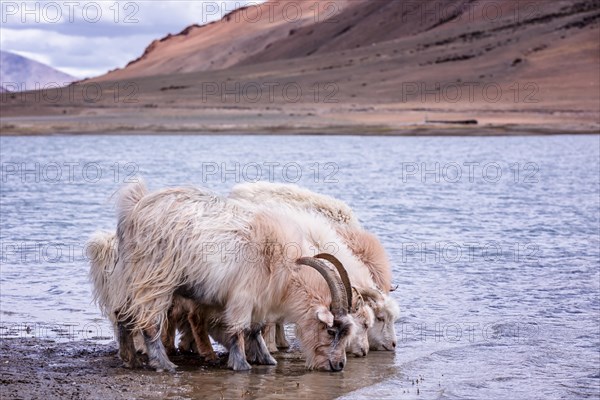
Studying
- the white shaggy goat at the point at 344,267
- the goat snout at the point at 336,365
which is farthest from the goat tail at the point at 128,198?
Answer: the goat snout at the point at 336,365

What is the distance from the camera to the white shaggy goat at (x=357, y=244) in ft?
27.1

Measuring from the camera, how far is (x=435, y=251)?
13680 millimetres

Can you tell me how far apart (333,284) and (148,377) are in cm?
144

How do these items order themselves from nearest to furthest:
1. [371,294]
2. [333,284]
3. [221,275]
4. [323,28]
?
[221,275], [333,284], [371,294], [323,28]

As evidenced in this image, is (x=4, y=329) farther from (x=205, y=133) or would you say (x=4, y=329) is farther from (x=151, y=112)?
(x=151, y=112)

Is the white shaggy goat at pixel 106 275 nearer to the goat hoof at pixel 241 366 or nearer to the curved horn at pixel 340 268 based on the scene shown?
the goat hoof at pixel 241 366

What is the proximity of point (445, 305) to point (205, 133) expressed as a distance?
3569 cm

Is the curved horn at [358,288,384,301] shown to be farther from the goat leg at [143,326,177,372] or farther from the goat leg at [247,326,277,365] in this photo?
the goat leg at [143,326,177,372]

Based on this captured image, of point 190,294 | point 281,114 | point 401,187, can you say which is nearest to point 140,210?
point 190,294

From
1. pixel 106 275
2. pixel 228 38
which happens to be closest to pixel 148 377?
pixel 106 275

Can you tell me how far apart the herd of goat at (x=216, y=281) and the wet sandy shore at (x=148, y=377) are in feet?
0.53

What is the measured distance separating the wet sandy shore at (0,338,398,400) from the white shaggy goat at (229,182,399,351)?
268 millimetres

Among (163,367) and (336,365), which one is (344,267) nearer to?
(336,365)

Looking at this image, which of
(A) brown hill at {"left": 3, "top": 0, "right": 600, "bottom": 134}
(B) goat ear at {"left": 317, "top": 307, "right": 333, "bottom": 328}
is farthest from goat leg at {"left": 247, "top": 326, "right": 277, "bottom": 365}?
(A) brown hill at {"left": 3, "top": 0, "right": 600, "bottom": 134}
